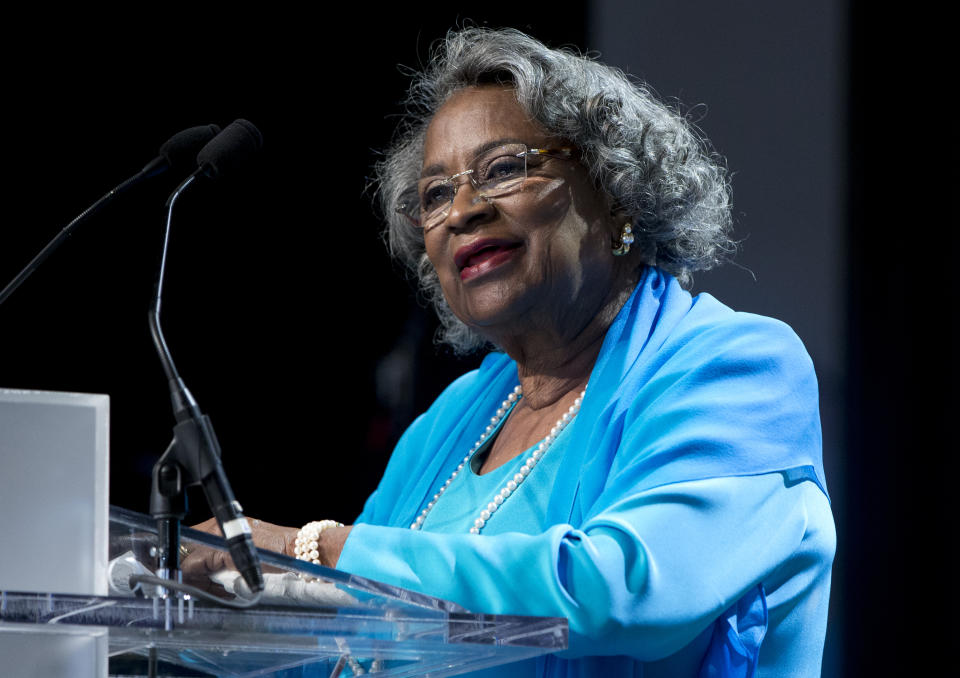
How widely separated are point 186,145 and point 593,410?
2.35 feet

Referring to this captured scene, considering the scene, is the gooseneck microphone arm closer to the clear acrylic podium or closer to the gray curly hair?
the clear acrylic podium

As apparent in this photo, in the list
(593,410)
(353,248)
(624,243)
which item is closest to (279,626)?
(593,410)

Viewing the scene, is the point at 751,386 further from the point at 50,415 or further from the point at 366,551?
the point at 50,415

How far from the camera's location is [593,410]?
A: 1690 millimetres

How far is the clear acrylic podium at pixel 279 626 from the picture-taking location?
3.07 ft

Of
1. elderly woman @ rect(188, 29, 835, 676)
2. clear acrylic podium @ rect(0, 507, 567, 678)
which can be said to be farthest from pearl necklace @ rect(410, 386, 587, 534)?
clear acrylic podium @ rect(0, 507, 567, 678)

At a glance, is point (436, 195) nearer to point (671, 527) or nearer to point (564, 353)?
point (564, 353)

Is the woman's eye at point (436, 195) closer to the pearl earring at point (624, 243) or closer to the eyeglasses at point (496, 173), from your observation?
the eyeglasses at point (496, 173)

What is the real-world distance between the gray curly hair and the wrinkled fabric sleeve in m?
0.69

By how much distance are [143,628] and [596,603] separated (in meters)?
0.55

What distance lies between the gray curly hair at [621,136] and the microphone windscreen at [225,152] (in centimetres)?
64

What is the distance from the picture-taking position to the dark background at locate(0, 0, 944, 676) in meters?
2.43

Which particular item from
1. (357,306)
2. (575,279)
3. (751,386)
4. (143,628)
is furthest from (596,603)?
(357,306)

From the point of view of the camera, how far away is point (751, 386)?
155 cm
